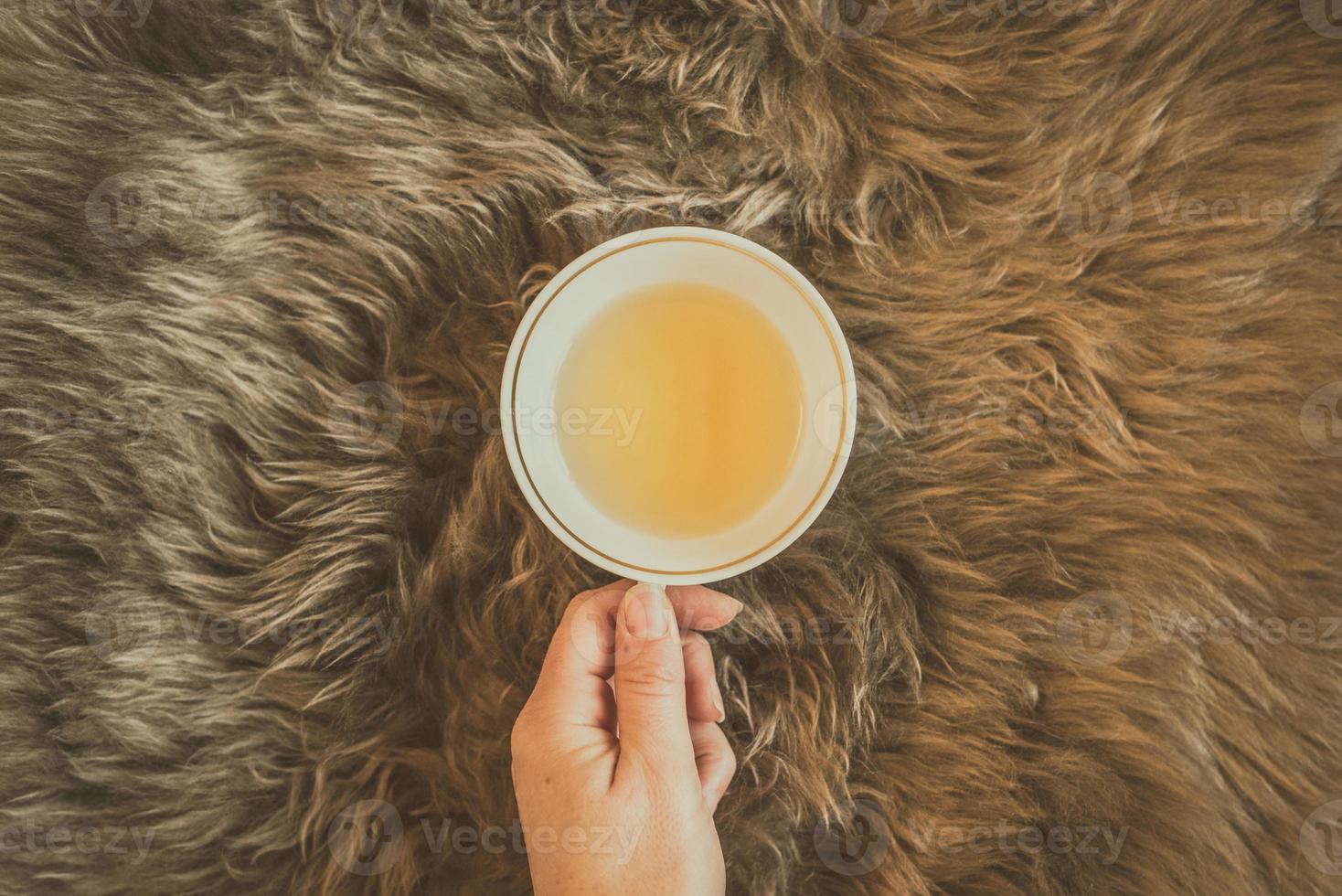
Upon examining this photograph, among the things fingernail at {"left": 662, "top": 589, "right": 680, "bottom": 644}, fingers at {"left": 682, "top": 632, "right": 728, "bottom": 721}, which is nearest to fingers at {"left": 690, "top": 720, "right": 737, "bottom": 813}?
fingers at {"left": 682, "top": 632, "right": 728, "bottom": 721}

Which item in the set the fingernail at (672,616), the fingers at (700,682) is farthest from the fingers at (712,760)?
the fingernail at (672,616)

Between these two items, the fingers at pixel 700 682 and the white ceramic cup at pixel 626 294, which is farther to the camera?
the fingers at pixel 700 682

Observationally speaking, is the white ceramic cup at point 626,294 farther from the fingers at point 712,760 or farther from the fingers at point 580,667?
the fingers at point 712,760

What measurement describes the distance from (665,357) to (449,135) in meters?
0.29

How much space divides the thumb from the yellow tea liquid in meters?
0.07

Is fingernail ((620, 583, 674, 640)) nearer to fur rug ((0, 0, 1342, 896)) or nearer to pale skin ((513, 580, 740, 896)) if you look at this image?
pale skin ((513, 580, 740, 896))

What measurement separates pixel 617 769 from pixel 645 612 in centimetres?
12

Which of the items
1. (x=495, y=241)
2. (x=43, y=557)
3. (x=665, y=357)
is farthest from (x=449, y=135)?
(x=43, y=557)

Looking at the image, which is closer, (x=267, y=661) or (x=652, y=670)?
(x=652, y=670)

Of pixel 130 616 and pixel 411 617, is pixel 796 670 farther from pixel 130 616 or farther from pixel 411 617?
pixel 130 616

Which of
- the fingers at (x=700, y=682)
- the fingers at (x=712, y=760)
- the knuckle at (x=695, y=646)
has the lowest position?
the fingers at (x=712, y=760)

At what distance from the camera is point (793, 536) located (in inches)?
23.9

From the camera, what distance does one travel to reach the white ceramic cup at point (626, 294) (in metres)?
0.61

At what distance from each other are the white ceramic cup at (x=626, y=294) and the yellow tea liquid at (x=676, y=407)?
10 millimetres
